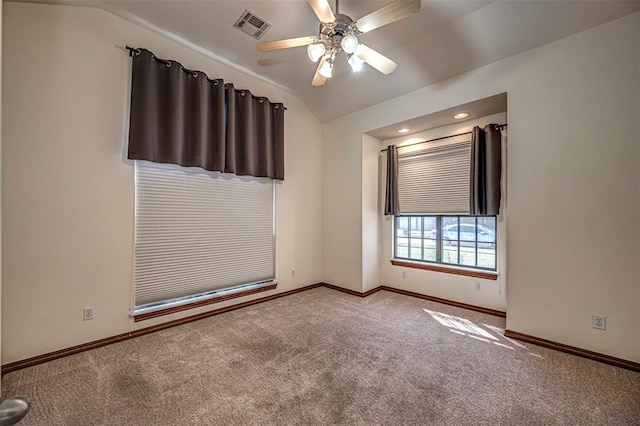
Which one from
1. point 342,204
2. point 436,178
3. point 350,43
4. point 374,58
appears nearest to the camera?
point 350,43

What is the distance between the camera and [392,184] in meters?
4.20

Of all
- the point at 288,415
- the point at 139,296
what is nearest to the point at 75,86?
the point at 139,296

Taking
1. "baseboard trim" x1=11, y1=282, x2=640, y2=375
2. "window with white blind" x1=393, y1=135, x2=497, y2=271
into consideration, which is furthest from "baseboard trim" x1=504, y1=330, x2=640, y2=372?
"window with white blind" x1=393, y1=135, x2=497, y2=271

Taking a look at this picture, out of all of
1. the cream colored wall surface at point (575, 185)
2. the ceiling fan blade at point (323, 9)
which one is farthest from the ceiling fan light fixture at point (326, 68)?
the cream colored wall surface at point (575, 185)

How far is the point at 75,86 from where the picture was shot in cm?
239

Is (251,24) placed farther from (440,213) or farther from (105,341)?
(105,341)

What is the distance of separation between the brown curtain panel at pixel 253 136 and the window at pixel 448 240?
2.27 m

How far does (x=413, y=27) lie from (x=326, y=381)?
3399 millimetres

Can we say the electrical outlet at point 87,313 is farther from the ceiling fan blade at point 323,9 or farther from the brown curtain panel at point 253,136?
the ceiling fan blade at point 323,9

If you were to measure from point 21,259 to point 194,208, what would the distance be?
1453mm

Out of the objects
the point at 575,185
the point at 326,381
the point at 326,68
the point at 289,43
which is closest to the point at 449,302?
the point at 575,185

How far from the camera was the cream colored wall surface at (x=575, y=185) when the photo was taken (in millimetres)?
2186

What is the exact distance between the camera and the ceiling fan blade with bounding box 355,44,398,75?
7.16 ft

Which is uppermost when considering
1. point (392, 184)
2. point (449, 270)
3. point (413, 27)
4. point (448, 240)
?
point (413, 27)
